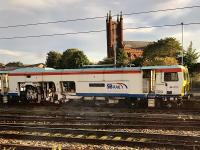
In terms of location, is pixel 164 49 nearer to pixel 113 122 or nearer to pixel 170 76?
pixel 170 76

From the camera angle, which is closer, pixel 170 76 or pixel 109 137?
pixel 109 137

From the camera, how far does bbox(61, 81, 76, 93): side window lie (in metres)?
29.8

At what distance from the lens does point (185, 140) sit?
14.5 m

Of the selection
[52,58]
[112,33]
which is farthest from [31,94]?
[112,33]

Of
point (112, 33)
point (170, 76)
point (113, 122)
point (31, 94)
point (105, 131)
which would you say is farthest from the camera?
point (112, 33)

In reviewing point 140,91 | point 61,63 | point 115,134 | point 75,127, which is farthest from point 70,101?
point 61,63

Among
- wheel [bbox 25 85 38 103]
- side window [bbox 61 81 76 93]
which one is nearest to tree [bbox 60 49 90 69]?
wheel [bbox 25 85 38 103]

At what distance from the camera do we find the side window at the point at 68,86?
2981 centimetres

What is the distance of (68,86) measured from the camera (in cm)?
3009

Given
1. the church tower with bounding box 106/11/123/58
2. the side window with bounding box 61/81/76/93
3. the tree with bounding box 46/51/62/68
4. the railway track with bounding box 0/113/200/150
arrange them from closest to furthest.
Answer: the railway track with bounding box 0/113/200/150, the side window with bounding box 61/81/76/93, the tree with bounding box 46/51/62/68, the church tower with bounding box 106/11/123/58

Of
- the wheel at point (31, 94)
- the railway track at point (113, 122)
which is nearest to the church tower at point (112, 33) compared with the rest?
the wheel at point (31, 94)

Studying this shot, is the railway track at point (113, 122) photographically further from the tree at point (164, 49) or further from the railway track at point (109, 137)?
the tree at point (164, 49)

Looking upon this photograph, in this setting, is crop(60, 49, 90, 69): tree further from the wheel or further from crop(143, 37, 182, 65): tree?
the wheel

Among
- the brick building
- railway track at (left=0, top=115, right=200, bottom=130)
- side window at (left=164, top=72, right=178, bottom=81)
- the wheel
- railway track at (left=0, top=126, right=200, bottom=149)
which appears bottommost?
railway track at (left=0, top=126, right=200, bottom=149)
